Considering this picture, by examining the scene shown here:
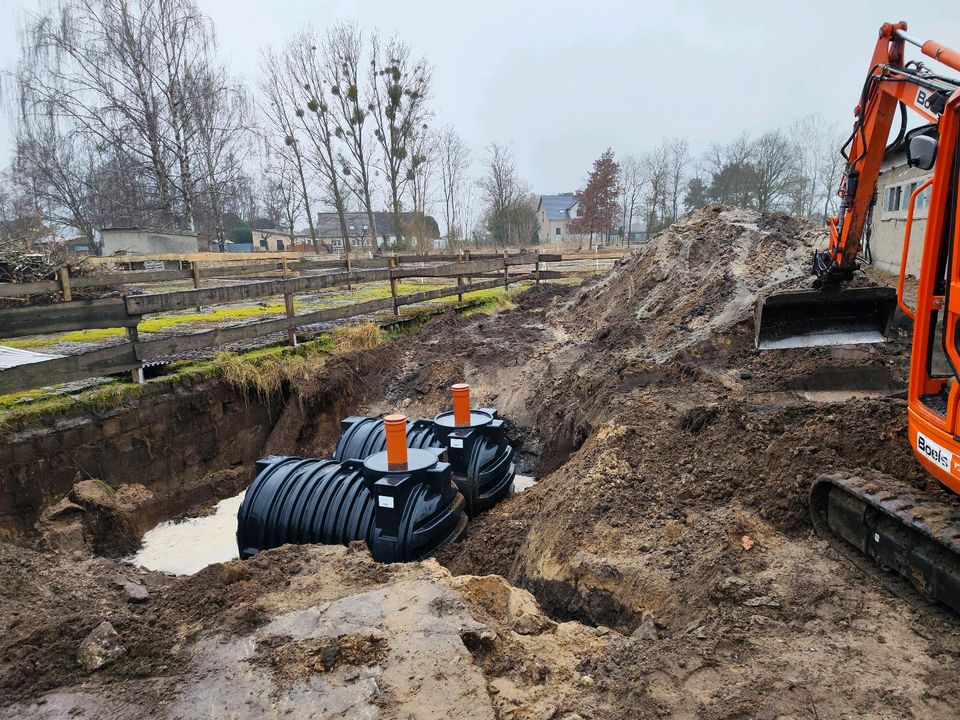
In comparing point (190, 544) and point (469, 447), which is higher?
point (469, 447)

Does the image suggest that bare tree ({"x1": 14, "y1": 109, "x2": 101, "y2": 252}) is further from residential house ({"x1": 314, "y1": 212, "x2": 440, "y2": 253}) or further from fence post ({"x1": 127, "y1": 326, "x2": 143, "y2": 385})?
fence post ({"x1": 127, "y1": 326, "x2": 143, "y2": 385})

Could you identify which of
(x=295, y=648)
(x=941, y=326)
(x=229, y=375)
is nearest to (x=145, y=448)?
(x=229, y=375)

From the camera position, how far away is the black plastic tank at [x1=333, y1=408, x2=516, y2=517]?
542cm

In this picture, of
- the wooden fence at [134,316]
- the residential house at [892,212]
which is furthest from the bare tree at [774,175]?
the wooden fence at [134,316]

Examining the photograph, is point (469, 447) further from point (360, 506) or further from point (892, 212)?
point (892, 212)

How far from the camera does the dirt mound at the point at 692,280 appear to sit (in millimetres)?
7273

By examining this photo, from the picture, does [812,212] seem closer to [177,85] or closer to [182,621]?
[177,85]

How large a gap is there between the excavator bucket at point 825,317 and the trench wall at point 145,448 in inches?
250

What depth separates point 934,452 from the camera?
280 centimetres

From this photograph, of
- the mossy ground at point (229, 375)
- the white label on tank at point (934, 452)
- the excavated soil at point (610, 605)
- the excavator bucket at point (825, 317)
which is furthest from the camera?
the mossy ground at point (229, 375)

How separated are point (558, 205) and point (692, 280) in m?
59.6

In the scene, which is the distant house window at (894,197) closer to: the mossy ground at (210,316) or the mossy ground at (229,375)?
the mossy ground at (210,316)

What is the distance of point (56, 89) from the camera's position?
74.0ft

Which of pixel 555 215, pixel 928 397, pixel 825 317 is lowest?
pixel 928 397
